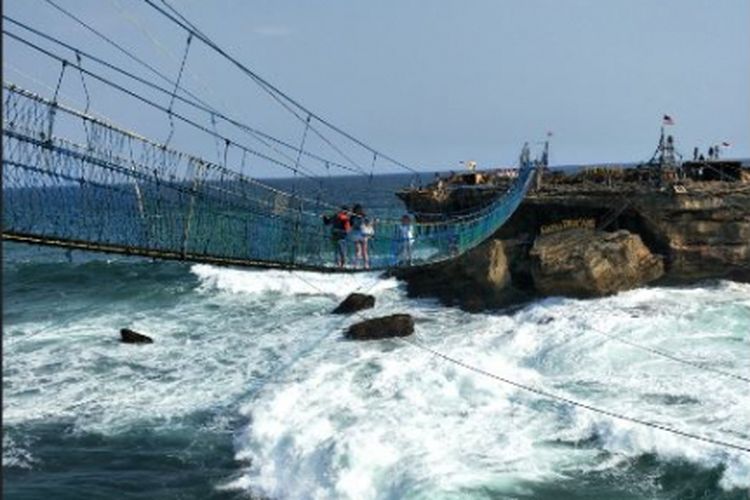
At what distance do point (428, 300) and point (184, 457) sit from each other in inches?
648

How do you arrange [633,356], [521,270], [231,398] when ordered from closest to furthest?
[231,398] → [633,356] → [521,270]

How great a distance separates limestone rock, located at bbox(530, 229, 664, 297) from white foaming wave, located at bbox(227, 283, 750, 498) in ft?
8.53

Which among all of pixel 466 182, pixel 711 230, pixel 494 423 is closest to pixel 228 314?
pixel 466 182

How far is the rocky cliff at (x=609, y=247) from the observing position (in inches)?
1032

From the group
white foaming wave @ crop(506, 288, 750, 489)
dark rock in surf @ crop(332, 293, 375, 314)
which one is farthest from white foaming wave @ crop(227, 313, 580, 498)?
dark rock in surf @ crop(332, 293, 375, 314)

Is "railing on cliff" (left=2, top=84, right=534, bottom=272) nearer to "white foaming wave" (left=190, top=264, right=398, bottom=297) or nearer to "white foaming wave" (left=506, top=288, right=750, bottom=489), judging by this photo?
"white foaming wave" (left=506, top=288, right=750, bottom=489)

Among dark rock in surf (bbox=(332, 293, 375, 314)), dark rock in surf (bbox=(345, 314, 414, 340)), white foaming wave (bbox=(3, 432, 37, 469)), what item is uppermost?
dark rock in surf (bbox=(332, 293, 375, 314))

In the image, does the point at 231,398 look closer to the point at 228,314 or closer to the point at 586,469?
the point at 586,469

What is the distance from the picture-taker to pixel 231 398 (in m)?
18.2

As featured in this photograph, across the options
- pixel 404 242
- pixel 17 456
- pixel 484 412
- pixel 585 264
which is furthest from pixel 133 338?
pixel 585 264

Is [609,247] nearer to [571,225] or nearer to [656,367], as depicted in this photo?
[571,225]

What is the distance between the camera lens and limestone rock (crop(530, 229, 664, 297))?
25.9 meters

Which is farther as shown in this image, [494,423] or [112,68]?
[494,423]

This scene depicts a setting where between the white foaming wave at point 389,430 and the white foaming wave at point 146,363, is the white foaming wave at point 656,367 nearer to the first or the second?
the white foaming wave at point 389,430
